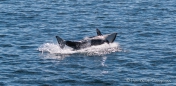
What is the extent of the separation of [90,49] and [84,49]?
578 millimetres

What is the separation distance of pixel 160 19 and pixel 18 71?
85.5 feet

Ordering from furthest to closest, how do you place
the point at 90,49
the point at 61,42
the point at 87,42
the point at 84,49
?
the point at 87,42, the point at 90,49, the point at 84,49, the point at 61,42

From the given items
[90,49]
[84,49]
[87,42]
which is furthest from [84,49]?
[87,42]

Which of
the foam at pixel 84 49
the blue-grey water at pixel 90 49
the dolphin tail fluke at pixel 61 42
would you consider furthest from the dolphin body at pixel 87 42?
the blue-grey water at pixel 90 49

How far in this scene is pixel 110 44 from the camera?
168 ft

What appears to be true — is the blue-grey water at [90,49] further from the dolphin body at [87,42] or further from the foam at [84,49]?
the dolphin body at [87,42]

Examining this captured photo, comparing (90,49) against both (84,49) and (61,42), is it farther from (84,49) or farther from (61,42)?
(61,42)

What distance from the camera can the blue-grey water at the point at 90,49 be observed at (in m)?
41.0

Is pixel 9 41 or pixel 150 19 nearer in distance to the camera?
pixel 9 41

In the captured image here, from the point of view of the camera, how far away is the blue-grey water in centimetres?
4100

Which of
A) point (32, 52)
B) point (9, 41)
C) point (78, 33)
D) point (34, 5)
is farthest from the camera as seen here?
point (34, 5)

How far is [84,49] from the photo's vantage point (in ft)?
162

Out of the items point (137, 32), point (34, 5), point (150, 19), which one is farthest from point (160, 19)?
point (34, 5)

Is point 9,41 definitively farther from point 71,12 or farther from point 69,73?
point 71,12
